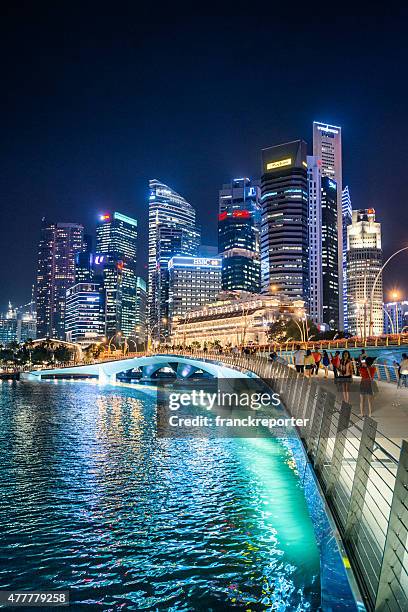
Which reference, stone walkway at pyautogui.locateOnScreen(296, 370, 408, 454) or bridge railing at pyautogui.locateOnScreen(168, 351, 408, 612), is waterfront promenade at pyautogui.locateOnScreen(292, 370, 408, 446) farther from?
bridge railing at pyautogui.locateOnScreen(168, 351, 408, 612)

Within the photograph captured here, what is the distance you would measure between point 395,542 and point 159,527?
33.0 feet

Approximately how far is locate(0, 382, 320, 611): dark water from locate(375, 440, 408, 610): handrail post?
4.69 metres

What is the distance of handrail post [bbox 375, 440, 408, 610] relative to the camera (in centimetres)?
430

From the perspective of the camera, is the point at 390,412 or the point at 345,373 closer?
the point at 390,412

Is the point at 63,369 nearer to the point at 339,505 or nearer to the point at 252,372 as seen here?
the point at 252,372

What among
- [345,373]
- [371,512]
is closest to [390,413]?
[345,373]

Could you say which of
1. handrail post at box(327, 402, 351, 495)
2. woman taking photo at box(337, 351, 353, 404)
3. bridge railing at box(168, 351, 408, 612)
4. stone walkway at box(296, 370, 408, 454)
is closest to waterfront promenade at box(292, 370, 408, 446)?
stone walkway at box(296, 370, 408, 454)

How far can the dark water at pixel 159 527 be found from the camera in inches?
377

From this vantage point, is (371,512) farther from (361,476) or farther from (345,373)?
(345,373)

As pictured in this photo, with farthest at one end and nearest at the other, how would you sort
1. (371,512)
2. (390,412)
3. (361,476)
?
(390,412), (361,476), (371,512)

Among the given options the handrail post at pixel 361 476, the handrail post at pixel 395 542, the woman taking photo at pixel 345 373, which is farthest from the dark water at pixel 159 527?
the handrail post at pixel 395 542

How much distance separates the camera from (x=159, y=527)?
43.8 feet

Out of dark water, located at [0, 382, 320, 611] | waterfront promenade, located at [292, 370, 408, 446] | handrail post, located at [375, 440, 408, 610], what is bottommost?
dark water, located at [0, 382, 320, 611]

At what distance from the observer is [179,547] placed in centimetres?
1182
